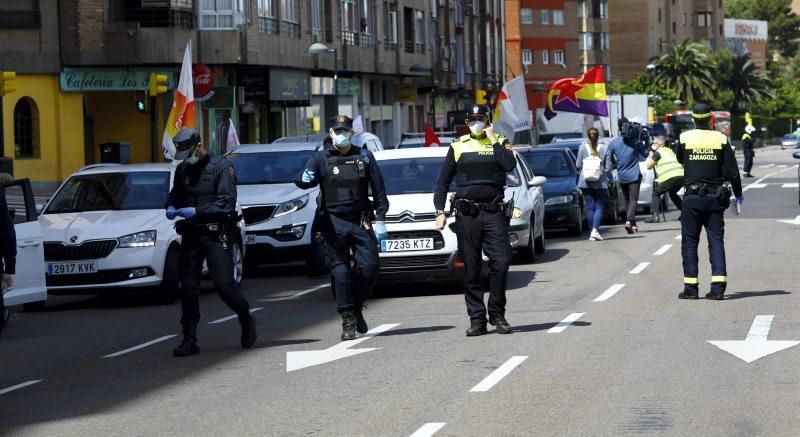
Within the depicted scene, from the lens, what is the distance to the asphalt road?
8773 mm

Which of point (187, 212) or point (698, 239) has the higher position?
point (187, 212)

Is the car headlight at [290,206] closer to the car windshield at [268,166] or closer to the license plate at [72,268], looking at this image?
the car windshield at [268,166]

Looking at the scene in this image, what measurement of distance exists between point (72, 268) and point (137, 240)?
78cm

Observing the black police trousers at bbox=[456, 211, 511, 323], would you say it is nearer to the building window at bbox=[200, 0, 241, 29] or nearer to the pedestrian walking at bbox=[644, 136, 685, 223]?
the pedestrian walking at bbox=[644, 136, 685, 223]

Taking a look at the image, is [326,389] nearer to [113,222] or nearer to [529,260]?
[113,222]

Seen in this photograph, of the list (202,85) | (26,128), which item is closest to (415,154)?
(202,85)

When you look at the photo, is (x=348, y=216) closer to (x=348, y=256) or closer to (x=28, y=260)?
(x=348, y=256)

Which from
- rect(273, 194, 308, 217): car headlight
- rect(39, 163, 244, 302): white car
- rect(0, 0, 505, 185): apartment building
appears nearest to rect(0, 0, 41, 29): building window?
rect(0, 0, 505, 185): apartment building

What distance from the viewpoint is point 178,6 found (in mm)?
41719

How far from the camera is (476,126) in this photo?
12852 mm

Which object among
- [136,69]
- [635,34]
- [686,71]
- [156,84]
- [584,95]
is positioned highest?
[635,34]

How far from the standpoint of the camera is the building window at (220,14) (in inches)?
1670

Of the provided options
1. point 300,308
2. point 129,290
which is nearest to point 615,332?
point 300,308

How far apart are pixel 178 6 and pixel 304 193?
72.0 feet
